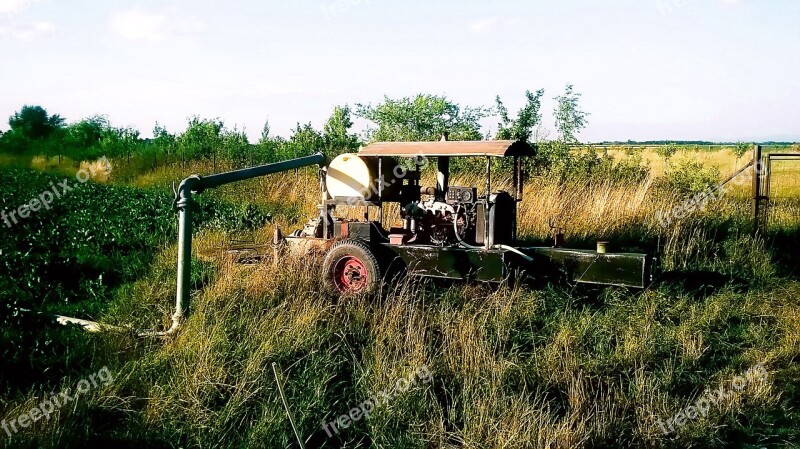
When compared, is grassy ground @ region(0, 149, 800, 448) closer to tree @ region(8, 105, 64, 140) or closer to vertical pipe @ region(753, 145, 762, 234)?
vertical pipe @ region(753, 145, 762, 234)

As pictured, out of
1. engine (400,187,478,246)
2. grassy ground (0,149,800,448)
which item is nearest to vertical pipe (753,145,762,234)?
grassy ground (0,149,800,448)

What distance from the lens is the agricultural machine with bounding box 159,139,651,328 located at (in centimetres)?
715

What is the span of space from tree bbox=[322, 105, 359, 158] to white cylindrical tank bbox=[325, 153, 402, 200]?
9228 millimetres

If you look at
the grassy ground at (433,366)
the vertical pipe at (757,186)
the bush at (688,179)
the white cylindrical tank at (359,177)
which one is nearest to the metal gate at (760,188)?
the vertical pipe at (757,186)

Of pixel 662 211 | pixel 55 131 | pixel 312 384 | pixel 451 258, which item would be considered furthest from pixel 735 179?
pixel 55 131

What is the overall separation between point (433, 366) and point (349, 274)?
2.39 m

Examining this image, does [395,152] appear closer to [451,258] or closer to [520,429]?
[451,258]

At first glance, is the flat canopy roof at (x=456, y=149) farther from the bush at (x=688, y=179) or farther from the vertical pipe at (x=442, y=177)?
the bush at (x=688, y=179)

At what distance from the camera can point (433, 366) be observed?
18.7 ft

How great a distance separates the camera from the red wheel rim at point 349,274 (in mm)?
7730

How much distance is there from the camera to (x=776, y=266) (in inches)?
371

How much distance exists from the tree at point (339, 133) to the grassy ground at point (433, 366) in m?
9.49

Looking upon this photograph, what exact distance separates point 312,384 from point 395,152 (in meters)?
3.43

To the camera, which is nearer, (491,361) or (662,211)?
(491,361)
